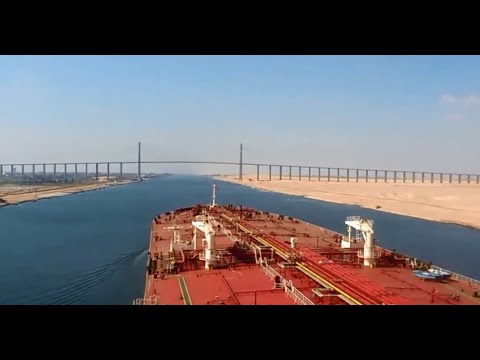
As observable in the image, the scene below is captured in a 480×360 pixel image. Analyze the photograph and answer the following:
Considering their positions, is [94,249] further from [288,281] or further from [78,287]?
[288,281]

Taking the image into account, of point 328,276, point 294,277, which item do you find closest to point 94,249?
point 294,277

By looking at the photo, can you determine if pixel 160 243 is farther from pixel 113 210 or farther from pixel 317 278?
pixel 113 210

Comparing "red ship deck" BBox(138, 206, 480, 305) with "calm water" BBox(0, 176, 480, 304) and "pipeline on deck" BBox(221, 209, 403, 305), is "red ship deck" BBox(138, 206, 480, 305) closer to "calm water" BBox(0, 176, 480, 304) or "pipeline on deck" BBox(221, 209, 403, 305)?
"pipeline on deck" BBox(221, 209, 403, 305)

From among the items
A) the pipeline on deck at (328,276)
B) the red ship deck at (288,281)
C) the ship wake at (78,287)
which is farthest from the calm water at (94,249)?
the pipeline on deck at (328,276)

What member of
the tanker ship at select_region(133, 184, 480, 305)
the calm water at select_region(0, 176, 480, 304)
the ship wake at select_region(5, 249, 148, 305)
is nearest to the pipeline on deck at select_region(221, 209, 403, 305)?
the tanker ship at select_region(133, 184, 480, 305)

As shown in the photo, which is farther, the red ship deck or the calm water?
the calm water

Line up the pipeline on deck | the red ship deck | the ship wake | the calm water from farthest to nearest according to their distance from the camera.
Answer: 1. the calm water
2. the ship wake
3. the red ship deck
4. the pipeline on deck

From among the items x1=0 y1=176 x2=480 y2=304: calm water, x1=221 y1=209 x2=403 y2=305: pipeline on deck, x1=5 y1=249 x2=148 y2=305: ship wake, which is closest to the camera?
x1=221 y1=209 x2=403 y2=305: pipeline on deck

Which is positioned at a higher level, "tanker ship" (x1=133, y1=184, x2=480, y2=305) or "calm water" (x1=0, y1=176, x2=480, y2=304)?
"tanker ship" (x1=133, y1=184, x2=480, y2=305)
